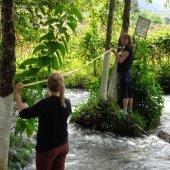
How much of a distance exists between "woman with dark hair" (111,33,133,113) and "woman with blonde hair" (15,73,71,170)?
5569 millimetres

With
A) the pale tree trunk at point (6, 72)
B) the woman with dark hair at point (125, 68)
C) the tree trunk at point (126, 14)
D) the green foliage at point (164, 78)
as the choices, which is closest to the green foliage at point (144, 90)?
the woman with dark hair at point (125, 68)

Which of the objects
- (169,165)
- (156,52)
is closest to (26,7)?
(169,165)

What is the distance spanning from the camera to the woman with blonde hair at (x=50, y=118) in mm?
5164

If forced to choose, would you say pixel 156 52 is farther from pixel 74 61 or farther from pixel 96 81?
pixel 96 81

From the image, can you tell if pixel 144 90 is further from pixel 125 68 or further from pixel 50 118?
pixel 50 118

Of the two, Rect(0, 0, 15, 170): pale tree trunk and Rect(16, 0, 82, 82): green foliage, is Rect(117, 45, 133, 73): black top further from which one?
Rect(0, 0, 15, 170): pale tree trunk

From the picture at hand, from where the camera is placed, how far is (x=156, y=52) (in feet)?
63.3

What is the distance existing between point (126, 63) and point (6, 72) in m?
6.11

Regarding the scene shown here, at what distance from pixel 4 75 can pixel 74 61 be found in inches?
548

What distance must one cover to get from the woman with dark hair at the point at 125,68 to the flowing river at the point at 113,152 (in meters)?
1.04

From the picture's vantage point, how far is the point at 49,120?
524 cm

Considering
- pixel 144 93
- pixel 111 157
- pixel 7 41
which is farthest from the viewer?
pixel 144 93

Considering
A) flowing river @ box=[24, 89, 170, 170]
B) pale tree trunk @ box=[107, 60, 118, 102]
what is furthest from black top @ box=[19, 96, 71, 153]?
pale tree trunk @ box=[107, 60, 118, 102]

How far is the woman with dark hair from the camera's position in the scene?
10.9 meters
